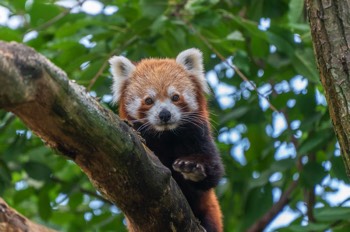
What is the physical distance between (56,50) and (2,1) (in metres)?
0.65

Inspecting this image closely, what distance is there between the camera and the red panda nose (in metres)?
5.13

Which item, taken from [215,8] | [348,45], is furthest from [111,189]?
[215,8]

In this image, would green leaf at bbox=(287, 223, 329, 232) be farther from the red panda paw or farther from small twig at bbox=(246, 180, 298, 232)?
small twig at bbox=(246, 180, 298, 232)

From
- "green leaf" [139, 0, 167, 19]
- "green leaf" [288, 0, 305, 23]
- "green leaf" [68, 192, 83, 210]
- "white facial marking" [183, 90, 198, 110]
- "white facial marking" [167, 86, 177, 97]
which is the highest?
"green leaf" [288, 0, 305, 23]

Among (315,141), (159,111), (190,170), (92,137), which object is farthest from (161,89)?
(92,137)

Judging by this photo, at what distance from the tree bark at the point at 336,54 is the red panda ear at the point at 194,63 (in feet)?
6.12

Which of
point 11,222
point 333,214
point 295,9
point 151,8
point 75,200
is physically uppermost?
point 295,9

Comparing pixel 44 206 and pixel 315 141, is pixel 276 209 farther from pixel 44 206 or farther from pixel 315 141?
pixel 44 206

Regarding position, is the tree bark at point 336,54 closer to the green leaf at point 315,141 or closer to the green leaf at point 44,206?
the green leaf at point 315,141

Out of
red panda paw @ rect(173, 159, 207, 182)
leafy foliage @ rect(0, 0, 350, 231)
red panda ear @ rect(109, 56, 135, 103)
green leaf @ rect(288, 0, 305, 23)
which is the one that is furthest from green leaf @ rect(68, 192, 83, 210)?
green leaf @ rect(288, 0, 305, 23)

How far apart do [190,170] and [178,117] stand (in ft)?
2.75

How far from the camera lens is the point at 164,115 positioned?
5.15 m

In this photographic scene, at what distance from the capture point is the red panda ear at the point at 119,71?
5605 mm

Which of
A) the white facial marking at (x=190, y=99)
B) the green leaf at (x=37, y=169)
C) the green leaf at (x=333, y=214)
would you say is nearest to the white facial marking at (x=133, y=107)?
the white facial marking at (x=190, y=99)
